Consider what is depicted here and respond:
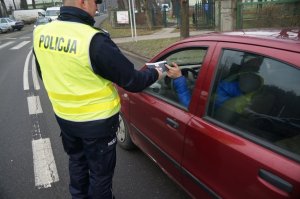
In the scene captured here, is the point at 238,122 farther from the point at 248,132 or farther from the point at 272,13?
the point at 272,13

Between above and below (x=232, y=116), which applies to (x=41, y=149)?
below

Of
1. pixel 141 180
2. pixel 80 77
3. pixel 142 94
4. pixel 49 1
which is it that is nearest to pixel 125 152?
pixel 141 180

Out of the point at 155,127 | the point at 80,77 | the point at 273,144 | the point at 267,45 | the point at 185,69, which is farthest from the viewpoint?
the point at 185,69

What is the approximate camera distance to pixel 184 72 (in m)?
3.41

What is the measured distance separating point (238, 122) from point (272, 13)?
831cm

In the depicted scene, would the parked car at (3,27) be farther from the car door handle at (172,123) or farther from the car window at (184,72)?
the car door handle at (172,123)

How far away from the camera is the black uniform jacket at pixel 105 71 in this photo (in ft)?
7.03

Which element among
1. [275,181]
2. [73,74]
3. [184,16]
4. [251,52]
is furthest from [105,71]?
[184,16]

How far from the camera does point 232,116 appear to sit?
2.31 metres

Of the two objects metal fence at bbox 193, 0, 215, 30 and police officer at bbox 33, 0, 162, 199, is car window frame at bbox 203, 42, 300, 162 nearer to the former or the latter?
police officer at bbox 33, 0, 162, 199

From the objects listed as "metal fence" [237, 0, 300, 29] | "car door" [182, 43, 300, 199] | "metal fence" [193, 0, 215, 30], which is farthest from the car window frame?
"metal fence" [193, 0, 215, 30]

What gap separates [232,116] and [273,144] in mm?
416

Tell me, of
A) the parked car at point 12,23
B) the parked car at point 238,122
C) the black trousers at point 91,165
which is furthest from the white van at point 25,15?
the parked car at point 238,122

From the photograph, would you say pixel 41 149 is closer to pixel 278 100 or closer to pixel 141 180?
pixel 141 180
